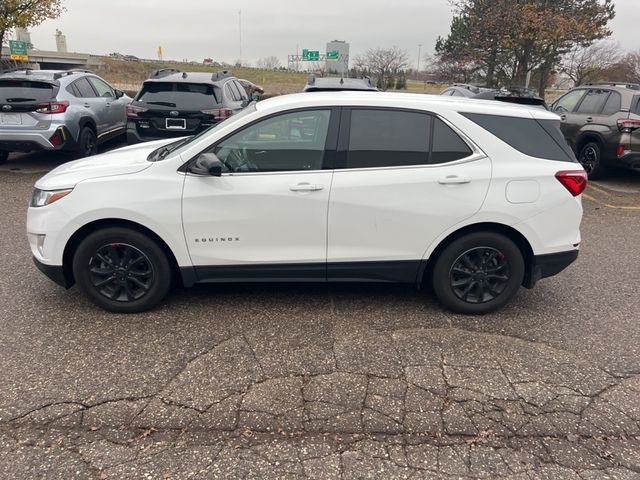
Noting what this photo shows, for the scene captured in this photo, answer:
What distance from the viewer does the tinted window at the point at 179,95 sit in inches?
312

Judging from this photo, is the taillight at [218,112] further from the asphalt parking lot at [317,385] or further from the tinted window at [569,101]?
the tinted window at [569,101]

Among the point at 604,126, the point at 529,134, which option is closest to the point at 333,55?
the point at 604,126

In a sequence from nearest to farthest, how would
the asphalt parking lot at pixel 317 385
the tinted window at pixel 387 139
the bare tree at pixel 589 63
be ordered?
the asphalt parking lot at pixel 317 385, the tinted window at pixel 387 139, the bare tree at pixel 589 63

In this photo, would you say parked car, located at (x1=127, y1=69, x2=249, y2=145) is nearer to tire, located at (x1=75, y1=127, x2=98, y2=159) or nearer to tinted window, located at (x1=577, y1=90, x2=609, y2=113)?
tire, located at (x1=75, y1=127, x2=98, y2=159)

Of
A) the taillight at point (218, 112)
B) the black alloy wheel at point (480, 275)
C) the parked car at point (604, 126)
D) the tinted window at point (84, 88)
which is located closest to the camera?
the black alloy wheel at point (480, 275)

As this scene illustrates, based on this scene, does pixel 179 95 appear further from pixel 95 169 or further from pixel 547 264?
pixel 547 264

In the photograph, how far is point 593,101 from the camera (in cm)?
913

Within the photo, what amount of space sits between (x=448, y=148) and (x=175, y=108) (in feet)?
17.9

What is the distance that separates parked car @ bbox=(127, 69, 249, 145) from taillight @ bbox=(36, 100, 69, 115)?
1.26 metres

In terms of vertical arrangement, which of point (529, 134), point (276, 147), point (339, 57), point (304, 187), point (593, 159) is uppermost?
point (339, 57)

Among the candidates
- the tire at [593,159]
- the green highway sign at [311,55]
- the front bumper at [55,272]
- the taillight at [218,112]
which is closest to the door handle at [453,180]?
the front bumper at [55,272]

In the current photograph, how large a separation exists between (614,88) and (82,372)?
9491 millimetres

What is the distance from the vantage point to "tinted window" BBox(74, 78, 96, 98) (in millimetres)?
9164

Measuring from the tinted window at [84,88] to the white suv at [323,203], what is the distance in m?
Answer: 6.22
